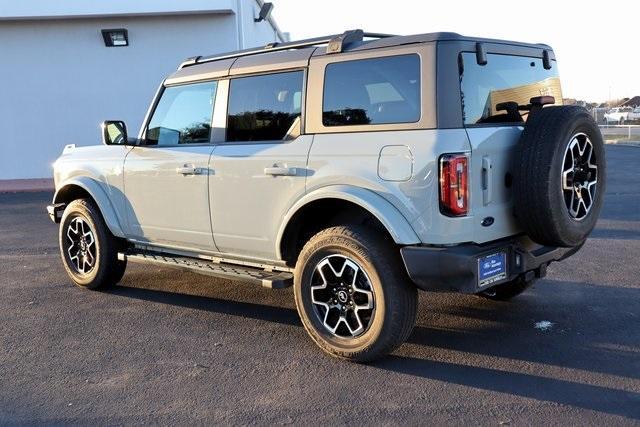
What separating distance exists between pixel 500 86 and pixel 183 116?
2.65 meters

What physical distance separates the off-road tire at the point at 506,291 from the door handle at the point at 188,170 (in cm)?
256

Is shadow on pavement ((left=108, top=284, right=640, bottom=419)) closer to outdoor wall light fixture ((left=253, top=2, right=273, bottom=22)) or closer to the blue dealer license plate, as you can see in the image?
the blue dealer license plate

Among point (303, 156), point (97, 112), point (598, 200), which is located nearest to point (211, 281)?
point (303, 156)

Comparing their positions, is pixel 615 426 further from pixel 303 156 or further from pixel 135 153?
pixel 135 153

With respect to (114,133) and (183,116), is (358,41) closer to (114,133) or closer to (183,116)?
(183,116)

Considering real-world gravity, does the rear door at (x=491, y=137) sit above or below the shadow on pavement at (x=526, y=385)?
above

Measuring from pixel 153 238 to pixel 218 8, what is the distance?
10.1 meters

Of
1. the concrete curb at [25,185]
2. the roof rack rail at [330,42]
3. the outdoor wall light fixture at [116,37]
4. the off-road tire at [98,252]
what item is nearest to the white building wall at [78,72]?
the outdoor wall light fixture at [116,37]

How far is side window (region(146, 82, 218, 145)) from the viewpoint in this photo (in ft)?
16.8

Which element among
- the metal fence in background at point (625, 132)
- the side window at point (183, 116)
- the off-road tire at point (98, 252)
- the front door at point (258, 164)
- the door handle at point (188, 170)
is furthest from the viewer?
the metal fence in background at point (625, 132)

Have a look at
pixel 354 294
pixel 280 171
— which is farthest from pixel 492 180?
pixel 280 171

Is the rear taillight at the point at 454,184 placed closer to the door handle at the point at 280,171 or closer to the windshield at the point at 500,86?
the windshield at the point at 500,86

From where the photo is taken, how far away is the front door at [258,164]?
4.38 m

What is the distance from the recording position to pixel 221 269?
16.0ft
